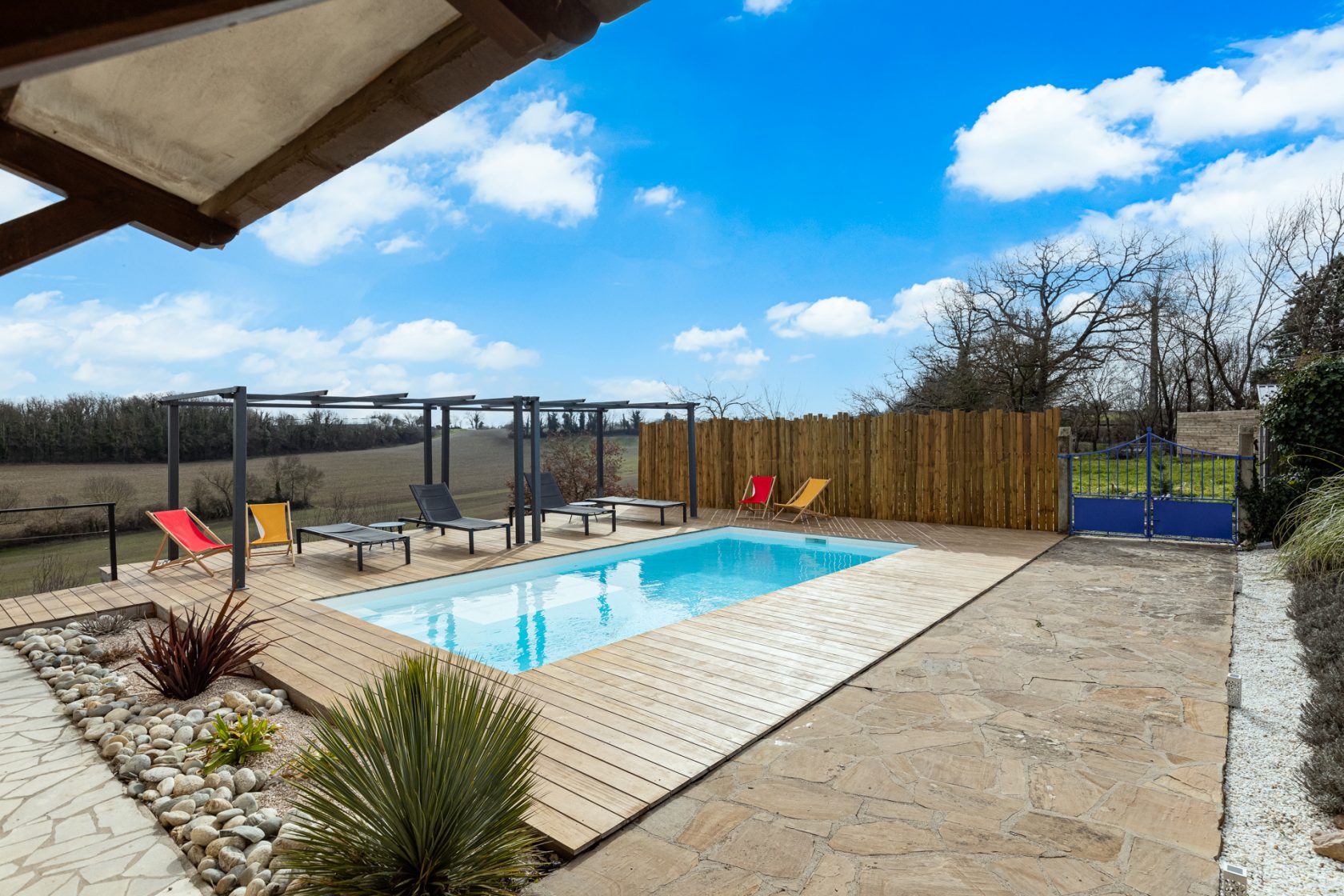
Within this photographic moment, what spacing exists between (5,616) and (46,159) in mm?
5611

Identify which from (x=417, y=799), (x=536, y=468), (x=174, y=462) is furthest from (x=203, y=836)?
(x=536, y=468)

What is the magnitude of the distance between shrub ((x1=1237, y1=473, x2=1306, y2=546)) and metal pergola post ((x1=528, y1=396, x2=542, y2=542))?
8850mm

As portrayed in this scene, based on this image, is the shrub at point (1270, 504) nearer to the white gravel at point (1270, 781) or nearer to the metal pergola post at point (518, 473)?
the white gravel at point (1270, 781)

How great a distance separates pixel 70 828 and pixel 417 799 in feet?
6.02

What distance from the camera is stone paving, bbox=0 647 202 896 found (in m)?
2.33

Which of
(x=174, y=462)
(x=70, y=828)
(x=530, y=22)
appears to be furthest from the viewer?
(x=174, y=462)

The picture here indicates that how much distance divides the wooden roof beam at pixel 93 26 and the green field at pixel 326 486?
32.9 feet

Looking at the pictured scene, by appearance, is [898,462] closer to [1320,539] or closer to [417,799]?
[1320,539]

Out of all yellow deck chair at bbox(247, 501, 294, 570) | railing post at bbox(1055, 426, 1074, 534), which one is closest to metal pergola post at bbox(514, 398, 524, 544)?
yellow deck chair at bbox(247, 501, 294, 570)

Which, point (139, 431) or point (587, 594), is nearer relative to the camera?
point (587, 594)

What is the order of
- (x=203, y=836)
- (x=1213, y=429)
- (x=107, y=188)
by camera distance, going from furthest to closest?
(x=1213, y=429) → (x=203, y=836) → (x=107, y=188)

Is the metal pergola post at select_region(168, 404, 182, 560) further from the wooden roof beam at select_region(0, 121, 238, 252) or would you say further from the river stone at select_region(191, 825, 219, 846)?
the wooden roof beam at select_region(0, 121, 238, 252)

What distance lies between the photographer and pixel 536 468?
9125 mm

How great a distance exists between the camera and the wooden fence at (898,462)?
9.50 m
